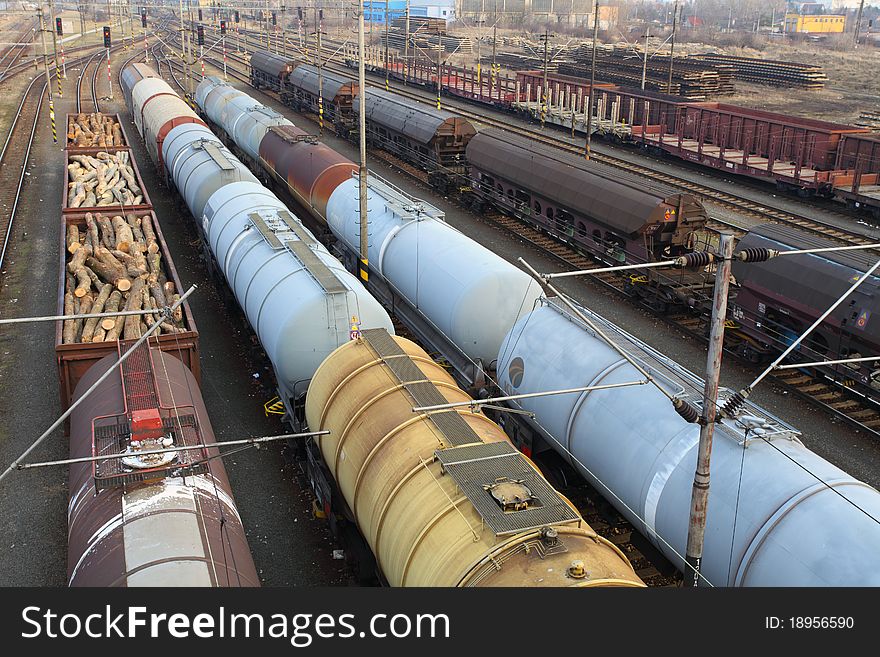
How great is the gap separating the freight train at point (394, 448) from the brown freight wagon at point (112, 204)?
6673 millimetres

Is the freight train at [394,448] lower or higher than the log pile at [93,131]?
lower

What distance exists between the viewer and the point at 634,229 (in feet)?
78.4

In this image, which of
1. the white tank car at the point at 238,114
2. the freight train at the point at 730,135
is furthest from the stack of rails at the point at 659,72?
the white tank car at the point at 238,114

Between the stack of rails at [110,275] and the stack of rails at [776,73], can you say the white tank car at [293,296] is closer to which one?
the stack of rails at [110,275]

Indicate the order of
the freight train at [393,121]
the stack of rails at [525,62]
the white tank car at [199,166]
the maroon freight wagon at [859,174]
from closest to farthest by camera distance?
1. the white tank car at [199,166]
2. the maroon freight wagon at [859,174]
3. the freight train at [393,121]
4. the stack of rails at [525,62]

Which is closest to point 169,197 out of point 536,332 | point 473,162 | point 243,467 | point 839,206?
point 473,162

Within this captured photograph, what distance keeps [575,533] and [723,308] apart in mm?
2887

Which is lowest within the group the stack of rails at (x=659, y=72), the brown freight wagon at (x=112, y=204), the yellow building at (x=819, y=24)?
the brown freight wagon at (x=112, y=204)

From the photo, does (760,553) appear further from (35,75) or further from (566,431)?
(35,75)

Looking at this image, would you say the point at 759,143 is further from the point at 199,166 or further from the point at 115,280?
the point at 115,280

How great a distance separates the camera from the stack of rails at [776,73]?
76.8 m

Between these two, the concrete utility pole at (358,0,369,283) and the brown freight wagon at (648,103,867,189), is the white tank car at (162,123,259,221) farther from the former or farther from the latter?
the brown freight wagon at (648,103,867,189)

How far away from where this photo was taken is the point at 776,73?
260ft

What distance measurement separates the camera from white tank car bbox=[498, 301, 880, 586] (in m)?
8.99
